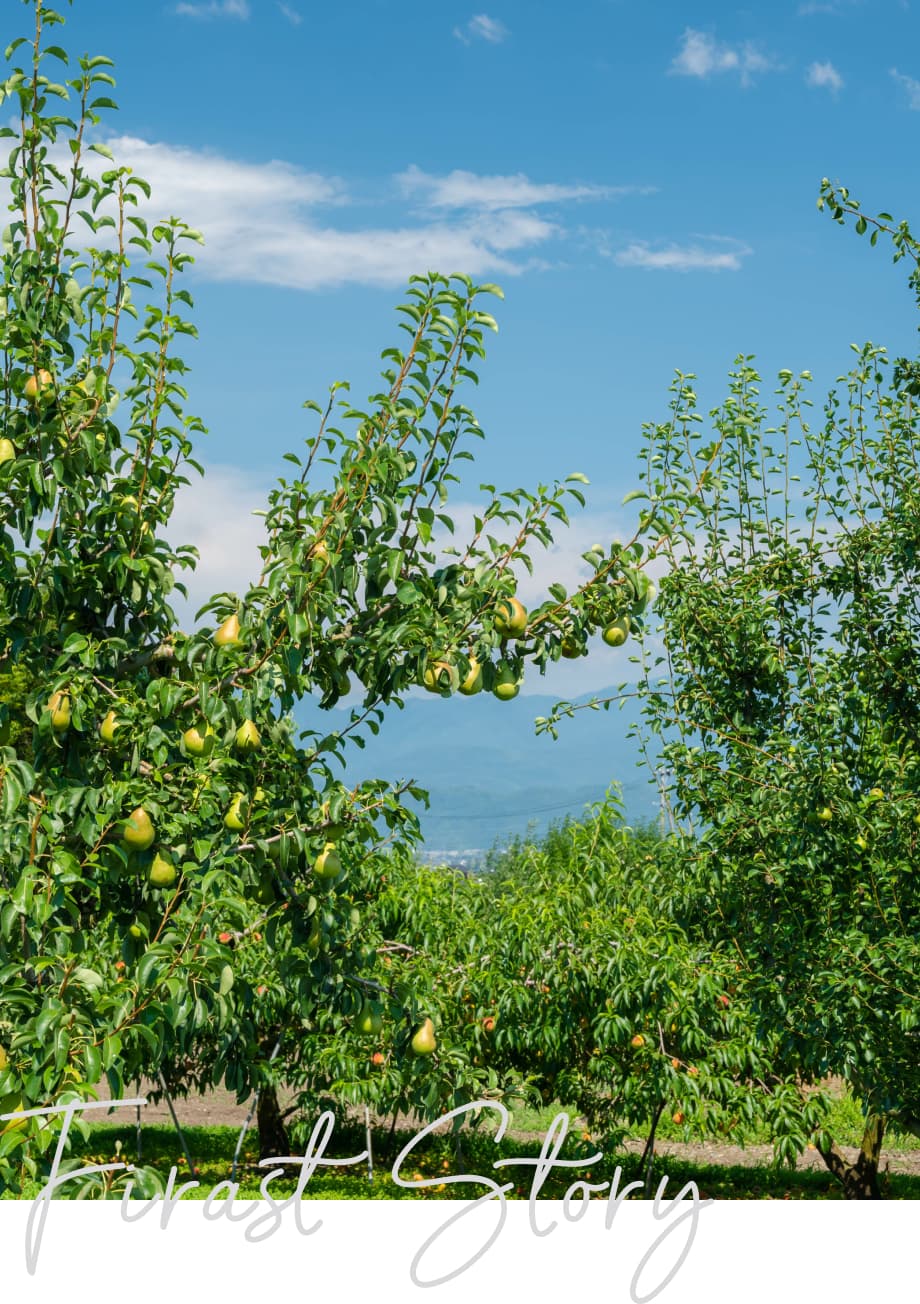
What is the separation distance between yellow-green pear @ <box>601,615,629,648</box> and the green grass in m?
6.00

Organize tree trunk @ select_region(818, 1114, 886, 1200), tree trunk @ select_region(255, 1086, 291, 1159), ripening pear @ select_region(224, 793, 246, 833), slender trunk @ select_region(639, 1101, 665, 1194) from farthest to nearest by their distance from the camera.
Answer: tree trunk @ select_region(255, 1086, 291, 1159)
tree trunk @ select_region(818, 1114, 886, 1200)
slender trunk @ select_region(639, 1101, 665, 1194)
ripening pear @ select_region(224, 793, 246, 833)

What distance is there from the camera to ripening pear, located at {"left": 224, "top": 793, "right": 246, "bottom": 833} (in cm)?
296

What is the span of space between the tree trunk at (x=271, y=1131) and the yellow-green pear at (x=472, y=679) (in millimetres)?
8679

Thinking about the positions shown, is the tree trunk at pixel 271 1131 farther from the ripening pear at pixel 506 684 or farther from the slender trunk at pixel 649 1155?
the ripening pear at pixel 506 684

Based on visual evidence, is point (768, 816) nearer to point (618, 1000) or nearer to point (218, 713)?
point (618, 1000)

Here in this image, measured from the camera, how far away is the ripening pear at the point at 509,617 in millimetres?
2988

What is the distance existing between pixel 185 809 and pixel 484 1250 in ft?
4.13

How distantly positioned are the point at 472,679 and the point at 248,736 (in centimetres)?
56

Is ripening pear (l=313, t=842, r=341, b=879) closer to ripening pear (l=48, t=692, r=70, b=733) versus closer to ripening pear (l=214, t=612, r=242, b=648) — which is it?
ripening pear (l=214, t=612, r=242, b=648)

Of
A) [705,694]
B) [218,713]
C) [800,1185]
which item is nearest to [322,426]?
[218,713]

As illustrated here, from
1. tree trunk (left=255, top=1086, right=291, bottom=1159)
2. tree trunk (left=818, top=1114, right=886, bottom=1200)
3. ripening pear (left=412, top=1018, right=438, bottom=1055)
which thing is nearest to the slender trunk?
tree trunk (left=818, top=1114, right=886, bottom=1200)

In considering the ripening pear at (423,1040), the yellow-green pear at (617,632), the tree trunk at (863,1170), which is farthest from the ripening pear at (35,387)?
the tree trunk at (863,1170)

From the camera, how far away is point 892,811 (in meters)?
4.60

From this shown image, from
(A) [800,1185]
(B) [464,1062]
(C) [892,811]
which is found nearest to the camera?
(B) [464,1062]
